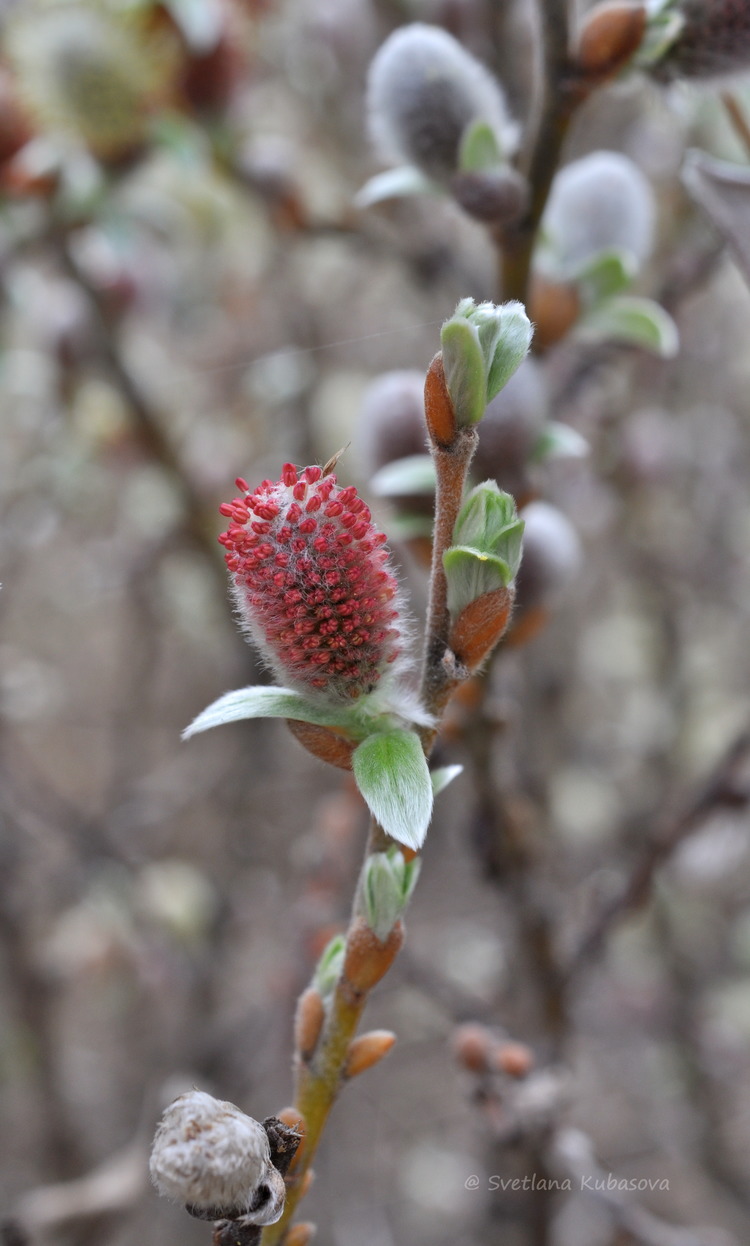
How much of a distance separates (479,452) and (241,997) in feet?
4.46

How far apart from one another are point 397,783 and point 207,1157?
129 millimetres

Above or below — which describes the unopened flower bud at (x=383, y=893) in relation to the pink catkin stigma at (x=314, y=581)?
below

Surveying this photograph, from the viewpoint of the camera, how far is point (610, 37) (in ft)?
1.61

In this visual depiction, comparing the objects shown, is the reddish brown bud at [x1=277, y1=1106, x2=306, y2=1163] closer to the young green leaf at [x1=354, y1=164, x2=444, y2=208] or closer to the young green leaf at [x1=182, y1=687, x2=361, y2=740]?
the young green leaf at [x1=182, y1=687, x2=361, y2=740]

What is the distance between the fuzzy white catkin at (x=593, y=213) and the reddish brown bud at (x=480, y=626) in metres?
0.37

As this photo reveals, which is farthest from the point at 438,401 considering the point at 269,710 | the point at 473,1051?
the point at 473,1051

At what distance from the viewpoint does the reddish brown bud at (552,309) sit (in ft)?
1.99

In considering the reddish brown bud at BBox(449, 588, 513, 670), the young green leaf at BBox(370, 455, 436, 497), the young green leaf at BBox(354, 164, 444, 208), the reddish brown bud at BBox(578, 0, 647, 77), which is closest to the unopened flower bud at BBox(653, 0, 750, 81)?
the reddish brown bud at BBox(578, 0, 647, 77)

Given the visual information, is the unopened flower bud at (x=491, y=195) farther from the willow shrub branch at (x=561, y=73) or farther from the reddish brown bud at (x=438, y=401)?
the reddish brown bud at (x=438, y=401)

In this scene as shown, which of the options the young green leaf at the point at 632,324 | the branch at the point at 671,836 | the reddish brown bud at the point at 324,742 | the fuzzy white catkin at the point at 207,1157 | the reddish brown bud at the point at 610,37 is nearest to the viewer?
the fuzzy white catkin at the point at 207,1157

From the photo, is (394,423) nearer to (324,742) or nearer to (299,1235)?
(324,742)

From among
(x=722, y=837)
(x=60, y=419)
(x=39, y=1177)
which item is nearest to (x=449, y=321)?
(x=722, y=837)

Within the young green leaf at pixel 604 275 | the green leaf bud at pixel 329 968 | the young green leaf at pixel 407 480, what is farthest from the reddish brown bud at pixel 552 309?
the green leaf bud at pixel 329 968

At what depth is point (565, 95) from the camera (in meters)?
0.51
